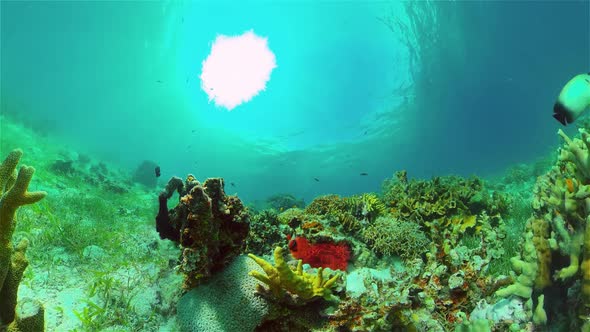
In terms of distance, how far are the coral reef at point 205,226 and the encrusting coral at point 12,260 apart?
139 cm

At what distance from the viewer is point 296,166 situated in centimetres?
7319

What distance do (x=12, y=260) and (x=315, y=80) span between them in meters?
59.0

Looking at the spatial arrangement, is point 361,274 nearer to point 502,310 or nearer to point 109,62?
point 502,310

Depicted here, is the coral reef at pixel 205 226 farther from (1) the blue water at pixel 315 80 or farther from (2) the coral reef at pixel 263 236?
(1) the blue water at pixel 315 80

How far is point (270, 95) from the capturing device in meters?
66.8

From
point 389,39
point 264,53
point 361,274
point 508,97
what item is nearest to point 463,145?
point 508,97

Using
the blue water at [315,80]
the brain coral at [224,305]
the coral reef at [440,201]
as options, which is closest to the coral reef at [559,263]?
the brain coral at [224,305]

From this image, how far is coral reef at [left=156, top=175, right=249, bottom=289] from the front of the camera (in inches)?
139

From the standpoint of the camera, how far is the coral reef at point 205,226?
354 cm

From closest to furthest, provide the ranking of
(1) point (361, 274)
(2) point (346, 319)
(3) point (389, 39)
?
(2) point (346, 319), (1) point (361, 274), (3) point (389, 39)

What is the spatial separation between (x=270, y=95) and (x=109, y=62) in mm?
30773

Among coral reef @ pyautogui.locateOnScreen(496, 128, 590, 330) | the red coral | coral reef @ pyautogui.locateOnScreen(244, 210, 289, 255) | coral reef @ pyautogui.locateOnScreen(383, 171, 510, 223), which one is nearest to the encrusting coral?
coral reef @ pyautogui.locateOnScreen(244, 210, 289, 255)

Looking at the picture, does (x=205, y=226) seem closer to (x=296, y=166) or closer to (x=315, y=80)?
(x=315, y=80)

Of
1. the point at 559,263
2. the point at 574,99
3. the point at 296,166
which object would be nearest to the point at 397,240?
the point at 559,263
